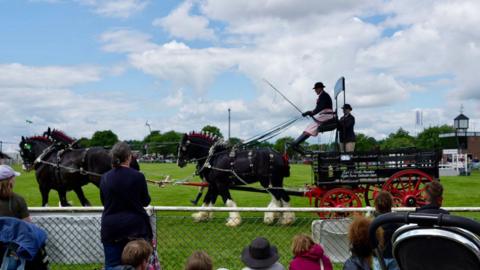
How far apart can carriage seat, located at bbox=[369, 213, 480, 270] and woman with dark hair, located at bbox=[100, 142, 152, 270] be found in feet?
8.23

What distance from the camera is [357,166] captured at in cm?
1049

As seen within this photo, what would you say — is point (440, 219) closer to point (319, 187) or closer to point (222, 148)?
point (319, 187)

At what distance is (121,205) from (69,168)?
24.4ft

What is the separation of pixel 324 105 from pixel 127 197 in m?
6.73

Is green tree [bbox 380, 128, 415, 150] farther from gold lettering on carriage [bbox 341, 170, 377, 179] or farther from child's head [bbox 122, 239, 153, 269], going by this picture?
child's head [bbox 122, 239, 153, 269]

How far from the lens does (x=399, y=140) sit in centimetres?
9400

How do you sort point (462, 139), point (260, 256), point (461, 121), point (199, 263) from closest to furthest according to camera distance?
point (199, 263) < point (260, 256) < point (461, 121) < point (462, 139)

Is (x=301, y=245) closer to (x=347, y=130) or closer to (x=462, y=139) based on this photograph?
(x=347, y=130)

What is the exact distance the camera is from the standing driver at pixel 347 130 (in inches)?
426

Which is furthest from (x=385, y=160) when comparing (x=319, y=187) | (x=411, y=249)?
(x=411, y=249)

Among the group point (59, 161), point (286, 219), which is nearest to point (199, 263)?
point (286, 219)

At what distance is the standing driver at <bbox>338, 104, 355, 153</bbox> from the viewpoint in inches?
426

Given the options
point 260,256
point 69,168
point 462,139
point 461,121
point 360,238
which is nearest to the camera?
point 360,238

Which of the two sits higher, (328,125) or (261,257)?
(328,125)
